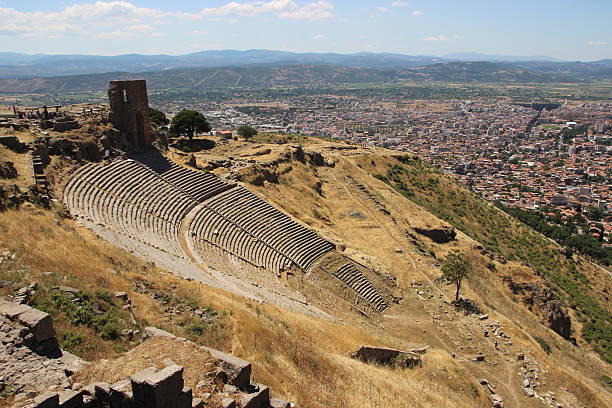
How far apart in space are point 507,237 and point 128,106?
40111 mm

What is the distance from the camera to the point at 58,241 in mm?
15828

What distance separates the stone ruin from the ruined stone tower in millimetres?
25713

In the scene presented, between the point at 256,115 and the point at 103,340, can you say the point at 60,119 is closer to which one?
the point at 103,340

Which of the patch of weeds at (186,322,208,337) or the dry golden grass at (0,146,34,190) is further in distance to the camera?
the dry golden grass at (0,146,34,190)

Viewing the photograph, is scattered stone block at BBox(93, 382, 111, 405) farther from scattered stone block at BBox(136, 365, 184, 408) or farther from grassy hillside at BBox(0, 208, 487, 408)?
grassy hillside at BBox(0, 208, 487, 408)

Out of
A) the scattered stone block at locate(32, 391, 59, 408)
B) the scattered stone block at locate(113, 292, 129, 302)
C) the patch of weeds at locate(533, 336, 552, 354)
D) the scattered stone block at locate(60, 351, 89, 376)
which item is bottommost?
the patch of weeds at locate(533, 336, 552, 354)

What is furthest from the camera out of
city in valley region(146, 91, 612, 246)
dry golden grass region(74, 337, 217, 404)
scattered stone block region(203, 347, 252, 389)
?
city in valley region(146, 91, 612, 246)

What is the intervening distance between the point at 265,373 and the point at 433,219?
33566 millimetres

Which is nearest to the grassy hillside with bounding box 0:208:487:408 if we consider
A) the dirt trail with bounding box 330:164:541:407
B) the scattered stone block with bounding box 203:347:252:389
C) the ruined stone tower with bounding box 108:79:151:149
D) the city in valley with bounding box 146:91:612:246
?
→ the scattered stone block with bounding box 203:347:252:389

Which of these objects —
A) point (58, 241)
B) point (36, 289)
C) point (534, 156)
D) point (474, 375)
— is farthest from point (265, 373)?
point (534, 156)

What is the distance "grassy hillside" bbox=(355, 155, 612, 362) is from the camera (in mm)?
38450

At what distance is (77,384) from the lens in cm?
812

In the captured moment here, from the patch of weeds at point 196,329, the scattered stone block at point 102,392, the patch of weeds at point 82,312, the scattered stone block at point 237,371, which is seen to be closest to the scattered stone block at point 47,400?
the scattered stone block at point 102,392

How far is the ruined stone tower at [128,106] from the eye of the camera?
33.3m
